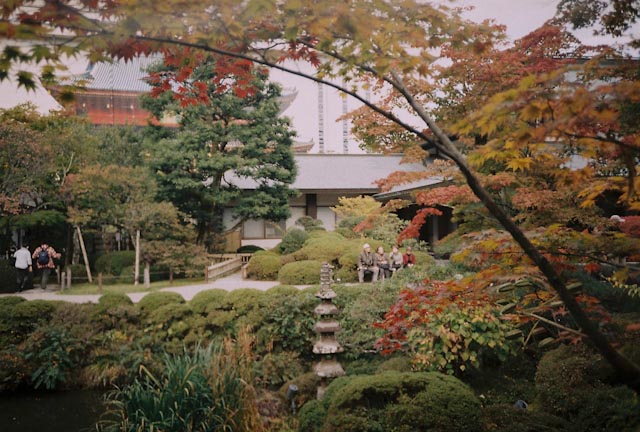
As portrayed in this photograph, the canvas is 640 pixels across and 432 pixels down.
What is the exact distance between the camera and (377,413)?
11.9ft

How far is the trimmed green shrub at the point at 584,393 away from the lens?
326cm

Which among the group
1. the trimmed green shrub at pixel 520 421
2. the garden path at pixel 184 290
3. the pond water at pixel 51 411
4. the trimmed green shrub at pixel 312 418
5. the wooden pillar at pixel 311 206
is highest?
the wooden pillar at pixel 311 206

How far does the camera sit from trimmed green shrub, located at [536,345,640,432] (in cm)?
326

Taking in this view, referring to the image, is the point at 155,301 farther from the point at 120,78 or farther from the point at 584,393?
the point at 120,78

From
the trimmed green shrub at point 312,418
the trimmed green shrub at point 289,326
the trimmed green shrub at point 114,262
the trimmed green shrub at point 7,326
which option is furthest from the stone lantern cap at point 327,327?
the trimmed green shrub at point 114,262

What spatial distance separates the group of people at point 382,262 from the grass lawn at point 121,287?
4548mm

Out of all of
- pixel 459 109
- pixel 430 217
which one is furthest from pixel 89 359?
pixel 430 217

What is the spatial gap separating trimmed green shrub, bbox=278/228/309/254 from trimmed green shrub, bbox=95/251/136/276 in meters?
4.67

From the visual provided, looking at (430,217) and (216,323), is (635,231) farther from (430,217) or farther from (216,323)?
(430,217)

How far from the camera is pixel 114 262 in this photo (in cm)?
1431

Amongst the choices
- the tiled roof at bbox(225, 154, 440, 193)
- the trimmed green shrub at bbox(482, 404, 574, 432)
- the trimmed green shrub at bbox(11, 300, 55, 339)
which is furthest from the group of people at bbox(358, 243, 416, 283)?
the tiled roof at bbox(225, 154, 440, 193)

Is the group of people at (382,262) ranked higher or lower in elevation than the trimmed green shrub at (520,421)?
higher

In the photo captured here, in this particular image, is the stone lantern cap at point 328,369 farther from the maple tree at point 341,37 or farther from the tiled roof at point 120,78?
Result: the tiled roof at point 120,78

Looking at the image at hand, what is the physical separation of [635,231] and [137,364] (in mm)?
6588
